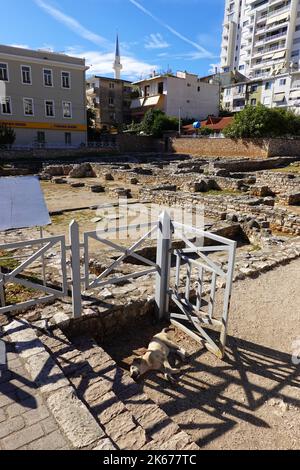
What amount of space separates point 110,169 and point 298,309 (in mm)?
19574

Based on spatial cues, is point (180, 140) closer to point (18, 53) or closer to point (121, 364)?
point (18, 53)

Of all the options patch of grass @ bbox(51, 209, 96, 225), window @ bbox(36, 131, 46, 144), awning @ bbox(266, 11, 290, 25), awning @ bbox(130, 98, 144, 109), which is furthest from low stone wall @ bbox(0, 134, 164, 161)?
awning @ bbox(266, 11, 290, 25)

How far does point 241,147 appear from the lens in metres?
31.8

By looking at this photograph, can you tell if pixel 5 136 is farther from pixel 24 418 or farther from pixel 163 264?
pixel 24 418

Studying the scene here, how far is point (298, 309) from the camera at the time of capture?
→ 202 inches

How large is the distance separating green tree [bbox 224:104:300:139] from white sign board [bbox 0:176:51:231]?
29.8m

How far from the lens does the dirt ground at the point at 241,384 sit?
2.97m

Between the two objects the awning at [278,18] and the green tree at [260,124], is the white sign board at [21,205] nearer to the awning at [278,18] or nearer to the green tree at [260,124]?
the green tree at [260,124]

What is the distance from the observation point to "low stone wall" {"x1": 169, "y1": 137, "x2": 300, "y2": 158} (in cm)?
2986

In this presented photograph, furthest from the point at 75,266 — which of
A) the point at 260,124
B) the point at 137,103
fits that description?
the point at 137,103

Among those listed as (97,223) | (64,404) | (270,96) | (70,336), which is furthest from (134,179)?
(270,96)

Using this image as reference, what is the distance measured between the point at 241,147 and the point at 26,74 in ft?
81.8

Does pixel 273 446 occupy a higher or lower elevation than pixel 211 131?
lower

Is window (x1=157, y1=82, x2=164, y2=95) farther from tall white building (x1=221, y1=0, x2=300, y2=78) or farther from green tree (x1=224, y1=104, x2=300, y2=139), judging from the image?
green tree (x1=224, y1=104, x2=300, y2=139)
